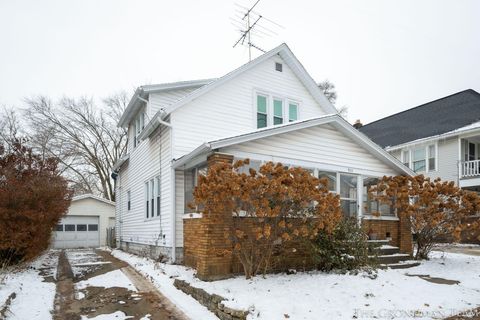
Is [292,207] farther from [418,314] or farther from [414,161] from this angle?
[414,161]

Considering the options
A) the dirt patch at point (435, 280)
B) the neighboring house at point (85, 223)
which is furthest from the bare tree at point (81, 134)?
the dirt patch at point (435, 280)

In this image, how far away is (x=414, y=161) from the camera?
73.9 feet

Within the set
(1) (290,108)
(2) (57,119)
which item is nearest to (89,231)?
(2) (57,119)

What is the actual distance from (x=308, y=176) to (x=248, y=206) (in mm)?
1385

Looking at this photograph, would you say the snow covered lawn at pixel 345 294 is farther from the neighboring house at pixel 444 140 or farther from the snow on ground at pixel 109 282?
the neighboring house at pixel 444 140

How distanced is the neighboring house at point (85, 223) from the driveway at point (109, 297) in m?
14.3

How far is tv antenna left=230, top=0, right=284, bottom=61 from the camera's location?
14508mm

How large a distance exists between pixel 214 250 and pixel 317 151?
14.3 ft

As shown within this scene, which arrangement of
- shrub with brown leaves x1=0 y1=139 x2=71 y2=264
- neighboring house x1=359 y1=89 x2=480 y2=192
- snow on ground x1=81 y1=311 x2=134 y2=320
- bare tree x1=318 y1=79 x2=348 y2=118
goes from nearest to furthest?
snow on ground x1=81 y1=311 x2=134 y2=320 → shrub with brown leaves x1=0 y1=139 x2=71 y2=264 → neighboring house x1=359 y1=89 x2=480 y2=192 → bare tree x1=318 y1=79 x2=348 y2=118

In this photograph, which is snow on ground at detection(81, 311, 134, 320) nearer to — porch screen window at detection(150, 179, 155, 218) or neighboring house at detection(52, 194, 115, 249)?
porch screen window at detection(150, 179, 155, 218)

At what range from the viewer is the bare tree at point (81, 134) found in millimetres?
30266

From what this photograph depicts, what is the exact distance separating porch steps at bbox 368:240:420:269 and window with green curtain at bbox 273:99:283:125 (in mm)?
5646

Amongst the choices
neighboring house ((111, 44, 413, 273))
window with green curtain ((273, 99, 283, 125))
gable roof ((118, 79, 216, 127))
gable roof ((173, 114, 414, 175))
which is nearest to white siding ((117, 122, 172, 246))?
neighboring house ((111, 44, 413, 273))

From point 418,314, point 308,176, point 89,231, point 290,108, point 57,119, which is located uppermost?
point 57,119
